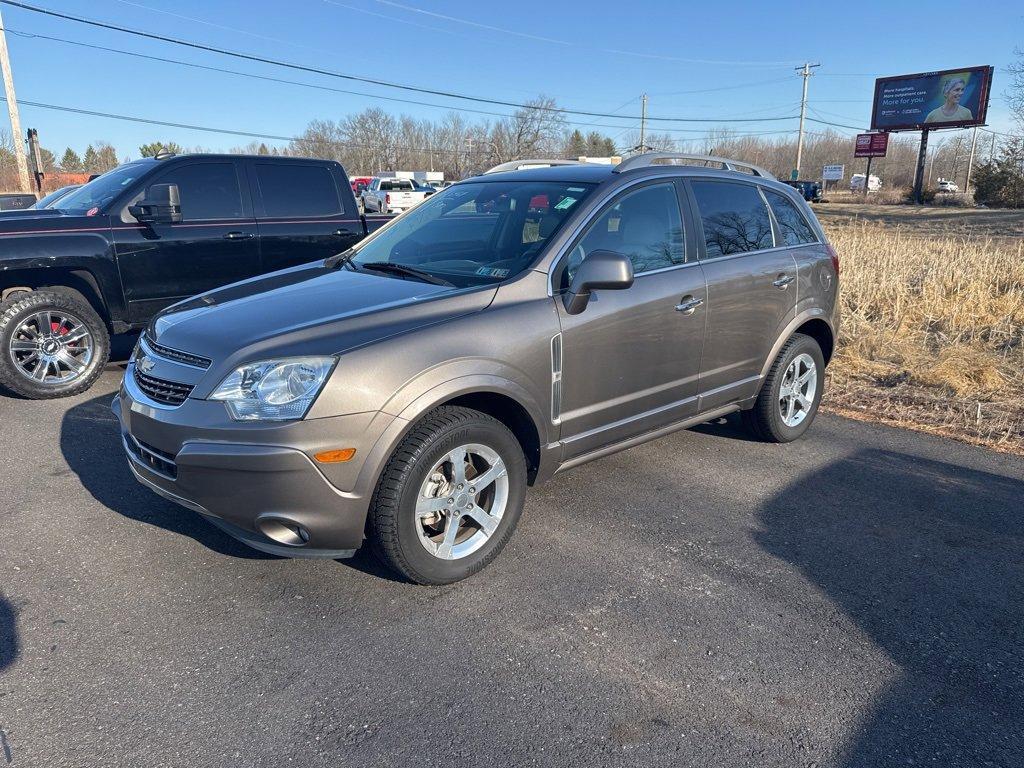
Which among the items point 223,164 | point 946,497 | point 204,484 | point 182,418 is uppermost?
point 223,164

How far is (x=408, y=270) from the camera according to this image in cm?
387

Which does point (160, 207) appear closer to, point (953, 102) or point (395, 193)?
point (395, 193)

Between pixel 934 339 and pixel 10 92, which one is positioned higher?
pixel 10 92

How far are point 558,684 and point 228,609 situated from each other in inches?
56.0

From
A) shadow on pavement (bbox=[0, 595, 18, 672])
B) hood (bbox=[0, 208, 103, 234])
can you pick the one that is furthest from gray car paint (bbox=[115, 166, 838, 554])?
hood (bbox=[0, 208, 103, 234])

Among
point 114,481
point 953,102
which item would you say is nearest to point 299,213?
point 114,481

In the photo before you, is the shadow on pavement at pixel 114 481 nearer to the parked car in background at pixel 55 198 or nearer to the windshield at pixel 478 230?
the windshield at pixel 478 230

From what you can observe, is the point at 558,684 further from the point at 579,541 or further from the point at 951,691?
the point at 951,691

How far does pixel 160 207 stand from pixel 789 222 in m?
5.03

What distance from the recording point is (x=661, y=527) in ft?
12.7

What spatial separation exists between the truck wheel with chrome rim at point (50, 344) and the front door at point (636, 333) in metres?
4.54

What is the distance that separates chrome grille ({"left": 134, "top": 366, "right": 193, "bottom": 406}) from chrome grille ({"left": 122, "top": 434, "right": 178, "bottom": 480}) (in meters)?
0.20

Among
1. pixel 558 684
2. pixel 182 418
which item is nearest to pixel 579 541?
pixel 558 684

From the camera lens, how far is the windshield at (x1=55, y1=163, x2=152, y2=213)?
645 centimetres
